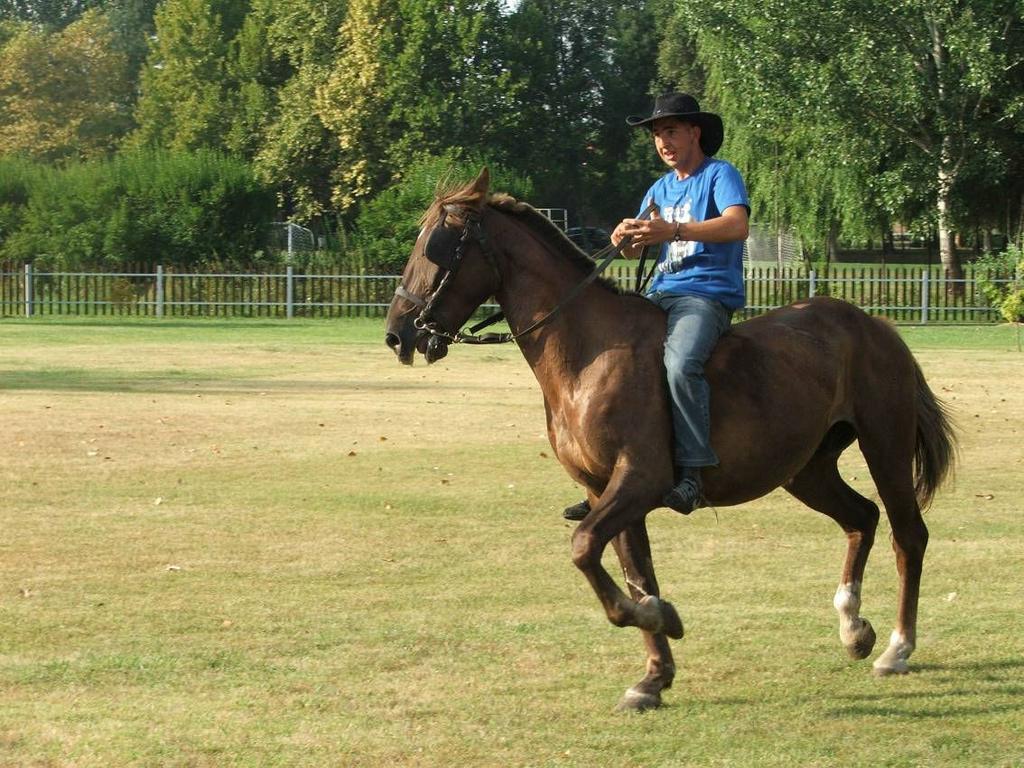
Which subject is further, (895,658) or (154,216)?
(154,216)

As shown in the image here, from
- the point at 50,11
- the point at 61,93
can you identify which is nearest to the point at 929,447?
the point at 61,93

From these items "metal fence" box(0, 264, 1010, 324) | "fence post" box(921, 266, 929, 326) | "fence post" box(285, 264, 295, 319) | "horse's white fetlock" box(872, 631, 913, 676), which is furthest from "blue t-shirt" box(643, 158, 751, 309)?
"fence post" box(285, 264, 295, 319)

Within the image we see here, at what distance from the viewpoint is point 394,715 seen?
21.7 feet

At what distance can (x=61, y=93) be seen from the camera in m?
87.6

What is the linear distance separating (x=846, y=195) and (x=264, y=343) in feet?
68.0

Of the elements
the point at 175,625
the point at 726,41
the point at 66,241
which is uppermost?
the point at 726,41

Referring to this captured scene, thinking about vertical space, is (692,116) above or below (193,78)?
below

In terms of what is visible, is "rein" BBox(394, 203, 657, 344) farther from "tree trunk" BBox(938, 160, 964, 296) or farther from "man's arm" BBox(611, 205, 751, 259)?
"tree trunk" BBox(938, 160, 964, 296)

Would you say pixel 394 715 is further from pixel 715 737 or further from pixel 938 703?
pixel 938 703

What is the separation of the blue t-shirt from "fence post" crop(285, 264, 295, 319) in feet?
116

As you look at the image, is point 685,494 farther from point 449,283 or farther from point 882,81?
point 882,81

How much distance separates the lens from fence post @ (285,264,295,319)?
4206 cm

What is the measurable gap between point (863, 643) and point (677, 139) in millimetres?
2653

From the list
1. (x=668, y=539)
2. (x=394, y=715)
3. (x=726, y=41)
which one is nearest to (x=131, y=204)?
(x=726, y=41)
